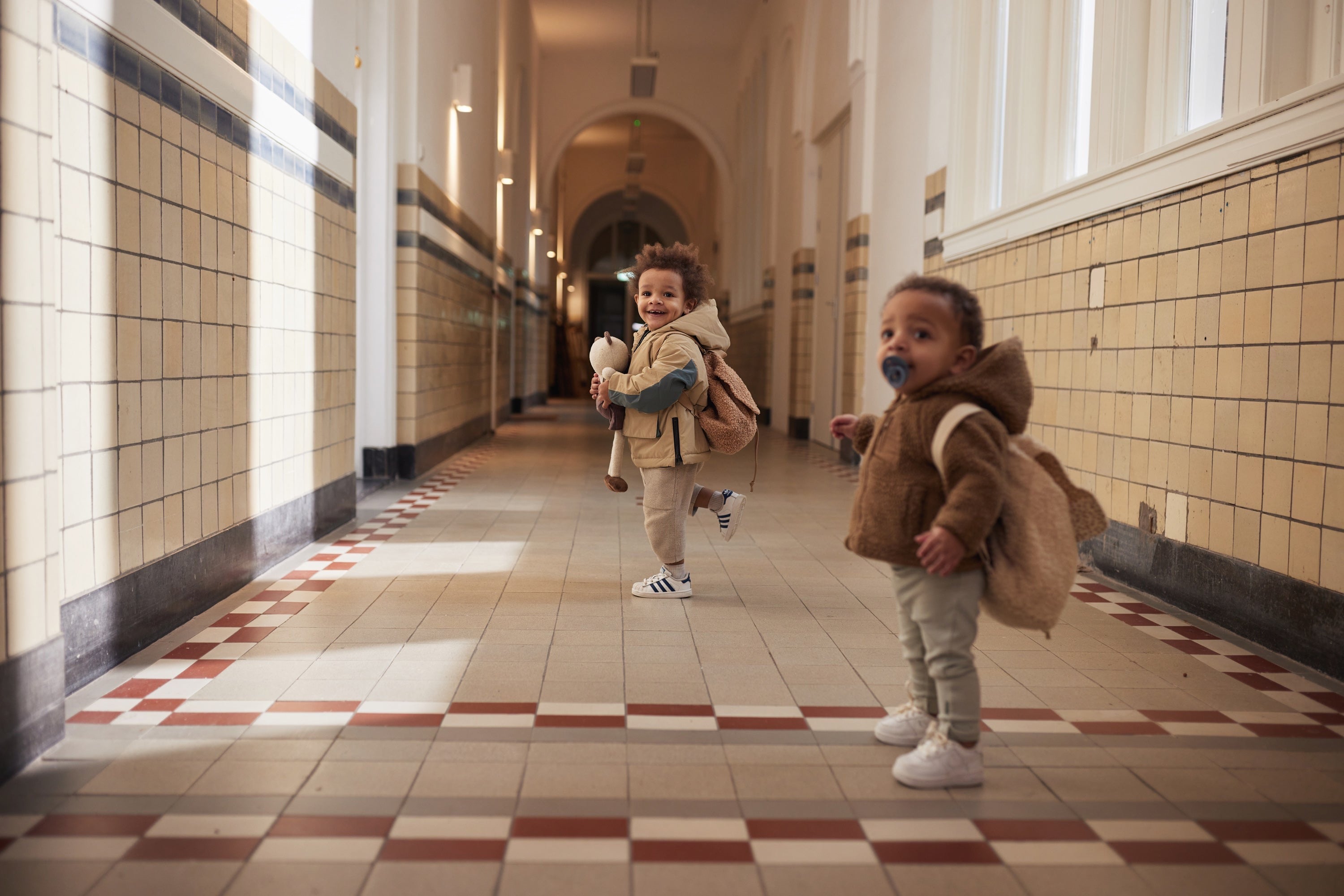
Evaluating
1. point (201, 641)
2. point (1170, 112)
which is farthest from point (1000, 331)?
point (201, 641)

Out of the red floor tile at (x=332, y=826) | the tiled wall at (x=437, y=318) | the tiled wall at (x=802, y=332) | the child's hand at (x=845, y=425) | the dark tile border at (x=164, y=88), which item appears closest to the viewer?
the red floor tile at (x=332, y=826)

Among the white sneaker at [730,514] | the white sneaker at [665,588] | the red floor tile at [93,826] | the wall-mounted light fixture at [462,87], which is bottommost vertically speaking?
the red floor tile at [93,826]

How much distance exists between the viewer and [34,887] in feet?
5.50

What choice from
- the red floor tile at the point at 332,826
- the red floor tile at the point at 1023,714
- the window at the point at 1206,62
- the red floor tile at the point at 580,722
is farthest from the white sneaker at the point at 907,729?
the window at the point at 1206,62

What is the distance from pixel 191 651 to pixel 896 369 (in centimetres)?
231

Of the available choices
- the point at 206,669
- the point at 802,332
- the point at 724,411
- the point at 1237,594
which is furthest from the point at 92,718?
the point at 802,332

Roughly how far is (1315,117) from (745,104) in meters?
15.4

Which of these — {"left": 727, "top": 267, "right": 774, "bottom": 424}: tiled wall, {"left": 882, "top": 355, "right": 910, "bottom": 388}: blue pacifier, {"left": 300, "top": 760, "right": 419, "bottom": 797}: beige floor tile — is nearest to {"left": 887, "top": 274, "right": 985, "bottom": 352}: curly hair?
{"left": 882, "top": 355, "right": 910, "bottom": 388}: blue pacifier

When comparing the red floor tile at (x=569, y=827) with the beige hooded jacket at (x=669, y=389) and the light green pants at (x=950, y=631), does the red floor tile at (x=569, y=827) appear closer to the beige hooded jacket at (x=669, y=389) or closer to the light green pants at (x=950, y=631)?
the light green pants at (x=950, y=631)

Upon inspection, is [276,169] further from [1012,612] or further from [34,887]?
[1012,612]

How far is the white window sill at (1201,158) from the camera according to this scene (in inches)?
120

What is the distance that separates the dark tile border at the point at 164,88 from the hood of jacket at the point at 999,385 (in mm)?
2405

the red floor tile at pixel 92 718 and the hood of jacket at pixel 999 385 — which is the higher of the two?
the hood of jacket at pixel 999 385

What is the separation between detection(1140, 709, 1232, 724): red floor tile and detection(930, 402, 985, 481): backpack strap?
113 centimetres
